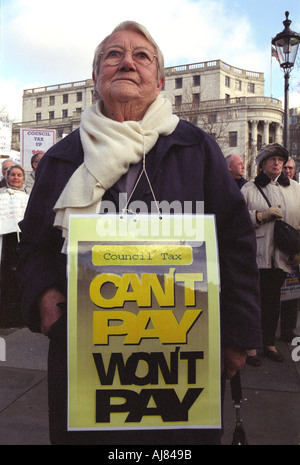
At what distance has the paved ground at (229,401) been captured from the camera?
9.35 ft

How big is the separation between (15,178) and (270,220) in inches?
116

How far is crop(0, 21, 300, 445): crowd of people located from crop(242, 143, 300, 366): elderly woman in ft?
8.90

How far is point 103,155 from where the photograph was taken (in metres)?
1.55

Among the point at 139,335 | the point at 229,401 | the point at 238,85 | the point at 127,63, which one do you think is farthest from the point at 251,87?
the point at 139,335

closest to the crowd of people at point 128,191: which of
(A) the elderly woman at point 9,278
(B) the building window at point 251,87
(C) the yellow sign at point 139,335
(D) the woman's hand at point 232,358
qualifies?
(D) the woman's hand at point 232,358

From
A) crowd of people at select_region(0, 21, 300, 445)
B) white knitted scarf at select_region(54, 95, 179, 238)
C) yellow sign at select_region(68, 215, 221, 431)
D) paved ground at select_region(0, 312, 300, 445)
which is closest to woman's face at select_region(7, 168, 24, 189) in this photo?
paved ground at select_region(0, 312, 300, 445)

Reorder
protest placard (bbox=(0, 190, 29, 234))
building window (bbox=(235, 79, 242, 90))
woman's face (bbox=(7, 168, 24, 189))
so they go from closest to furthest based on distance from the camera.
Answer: protest placard (bbox=(0, 190, 29, 234)), woman's face (bbox=(7, 168, 24, 189)), building window (bbox=(235, 79, 242, 90))

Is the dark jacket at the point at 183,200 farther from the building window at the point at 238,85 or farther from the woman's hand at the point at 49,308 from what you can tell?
the building window at the point at 238,85

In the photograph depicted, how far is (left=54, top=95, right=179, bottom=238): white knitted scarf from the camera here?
153cm

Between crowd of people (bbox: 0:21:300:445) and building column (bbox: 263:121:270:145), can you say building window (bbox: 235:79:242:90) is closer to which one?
building column (bbox: 263:121:270:145)
